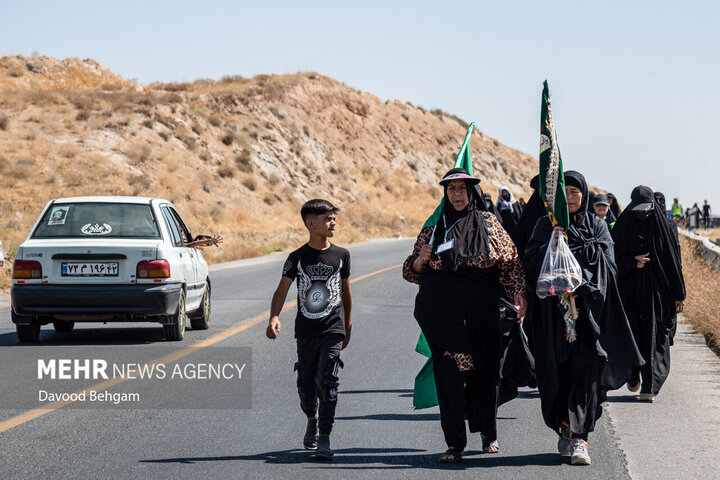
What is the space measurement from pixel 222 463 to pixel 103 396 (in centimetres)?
252

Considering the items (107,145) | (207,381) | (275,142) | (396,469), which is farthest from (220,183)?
(396,469)

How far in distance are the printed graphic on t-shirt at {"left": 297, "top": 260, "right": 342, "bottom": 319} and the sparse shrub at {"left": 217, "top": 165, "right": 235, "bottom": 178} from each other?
49.0 meters

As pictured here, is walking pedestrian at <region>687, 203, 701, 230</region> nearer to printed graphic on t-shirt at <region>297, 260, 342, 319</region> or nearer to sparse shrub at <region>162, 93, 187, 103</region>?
sparse shrub at <region>162, 93, 187, 103</region>

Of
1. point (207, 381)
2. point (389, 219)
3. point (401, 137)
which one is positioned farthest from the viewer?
point (401, 137)

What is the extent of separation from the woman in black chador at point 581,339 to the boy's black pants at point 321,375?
1322mm

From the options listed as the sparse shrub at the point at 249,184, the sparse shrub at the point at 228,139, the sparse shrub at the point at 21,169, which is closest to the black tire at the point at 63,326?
the sparse shrub at the point at 21,169

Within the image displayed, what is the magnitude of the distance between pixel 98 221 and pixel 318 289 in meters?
6.27

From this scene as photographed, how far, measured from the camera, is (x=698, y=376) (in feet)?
31.6

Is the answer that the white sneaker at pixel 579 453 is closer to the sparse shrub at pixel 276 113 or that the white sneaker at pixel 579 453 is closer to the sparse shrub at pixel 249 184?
the sparse shrub at pixel 249 184

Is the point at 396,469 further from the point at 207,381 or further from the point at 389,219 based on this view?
the point at 389,219

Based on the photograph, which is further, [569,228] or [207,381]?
Result: [207,381]

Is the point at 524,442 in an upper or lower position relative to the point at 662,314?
lower

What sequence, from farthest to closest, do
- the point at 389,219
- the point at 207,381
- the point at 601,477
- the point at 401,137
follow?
the point at 401,137
the point at 389,219
the point at 207,381
the point at 601,477

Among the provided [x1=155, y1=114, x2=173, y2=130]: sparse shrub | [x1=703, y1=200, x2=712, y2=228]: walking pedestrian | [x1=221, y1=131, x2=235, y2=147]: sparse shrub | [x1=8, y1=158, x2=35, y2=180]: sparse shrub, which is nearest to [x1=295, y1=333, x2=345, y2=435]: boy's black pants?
[x1=8, y1=158, x2=35, y2=180]: sparse shrub
